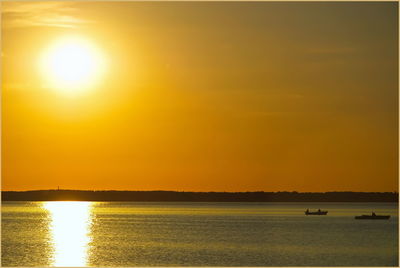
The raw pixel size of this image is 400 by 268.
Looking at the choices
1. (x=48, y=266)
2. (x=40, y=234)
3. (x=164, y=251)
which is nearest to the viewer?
(x=48, y=266)

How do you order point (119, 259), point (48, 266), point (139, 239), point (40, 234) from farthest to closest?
point (40, 234) → point (139, 239) → point (119, 259) → point (48, 266)

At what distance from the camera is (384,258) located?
62188 mm

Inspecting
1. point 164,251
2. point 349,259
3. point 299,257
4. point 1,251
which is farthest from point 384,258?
point 1,251

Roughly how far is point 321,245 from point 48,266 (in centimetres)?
3030

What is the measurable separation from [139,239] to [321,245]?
18.8 meters

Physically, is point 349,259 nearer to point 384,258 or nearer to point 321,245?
point 384,258

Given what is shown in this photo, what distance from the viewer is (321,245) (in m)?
75.6

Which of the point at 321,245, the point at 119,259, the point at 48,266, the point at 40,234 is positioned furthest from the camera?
the point at 40,234

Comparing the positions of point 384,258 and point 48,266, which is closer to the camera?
point 48,266

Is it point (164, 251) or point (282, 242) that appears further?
point (282, 242)

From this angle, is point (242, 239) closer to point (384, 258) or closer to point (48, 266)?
point (384, 258)

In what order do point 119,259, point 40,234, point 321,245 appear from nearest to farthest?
point 119,259
point 321,245
point 40,234

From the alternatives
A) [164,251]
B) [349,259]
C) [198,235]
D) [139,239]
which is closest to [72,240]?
[139,239]

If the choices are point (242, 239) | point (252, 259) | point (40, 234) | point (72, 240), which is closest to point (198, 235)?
point (242, 239)
